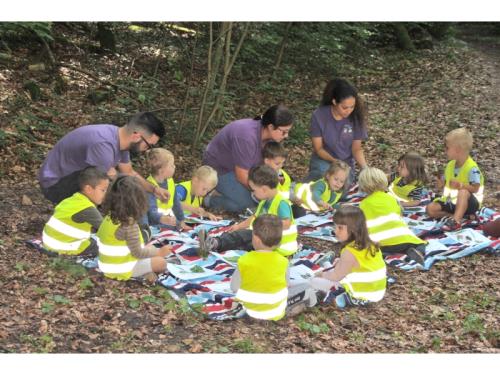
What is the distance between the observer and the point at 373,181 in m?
6.59

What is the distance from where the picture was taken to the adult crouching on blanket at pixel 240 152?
24.3ft

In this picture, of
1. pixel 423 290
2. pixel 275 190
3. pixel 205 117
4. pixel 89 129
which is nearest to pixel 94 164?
pixel 89 129

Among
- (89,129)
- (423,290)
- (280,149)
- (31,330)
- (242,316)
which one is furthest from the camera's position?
(280,149)

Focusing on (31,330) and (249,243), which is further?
(249,243)

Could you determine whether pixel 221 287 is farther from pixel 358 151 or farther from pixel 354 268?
pixel 358 151

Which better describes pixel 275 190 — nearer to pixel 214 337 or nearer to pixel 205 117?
pixel 214 337

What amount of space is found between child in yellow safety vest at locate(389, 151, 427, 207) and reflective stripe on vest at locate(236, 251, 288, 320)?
11.1 ft

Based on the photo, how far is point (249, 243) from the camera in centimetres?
681

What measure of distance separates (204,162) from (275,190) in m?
2.07

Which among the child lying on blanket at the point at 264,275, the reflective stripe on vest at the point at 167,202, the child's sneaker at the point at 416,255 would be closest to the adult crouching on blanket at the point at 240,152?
the reflective stripe on vest at the point at 167,202

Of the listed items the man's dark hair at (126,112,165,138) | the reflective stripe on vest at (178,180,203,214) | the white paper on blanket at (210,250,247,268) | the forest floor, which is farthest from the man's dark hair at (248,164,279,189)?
the reflective stripe on vest at (178,180,203,214)

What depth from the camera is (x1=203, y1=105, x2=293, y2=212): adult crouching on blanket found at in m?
7.40

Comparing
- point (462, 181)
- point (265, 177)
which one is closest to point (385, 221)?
point (265, 177)

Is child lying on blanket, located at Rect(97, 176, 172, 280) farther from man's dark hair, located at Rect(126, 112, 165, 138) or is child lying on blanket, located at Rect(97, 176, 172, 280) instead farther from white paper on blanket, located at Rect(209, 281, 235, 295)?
man's dark hair, located at Rect(126, 112, 165, 138)
